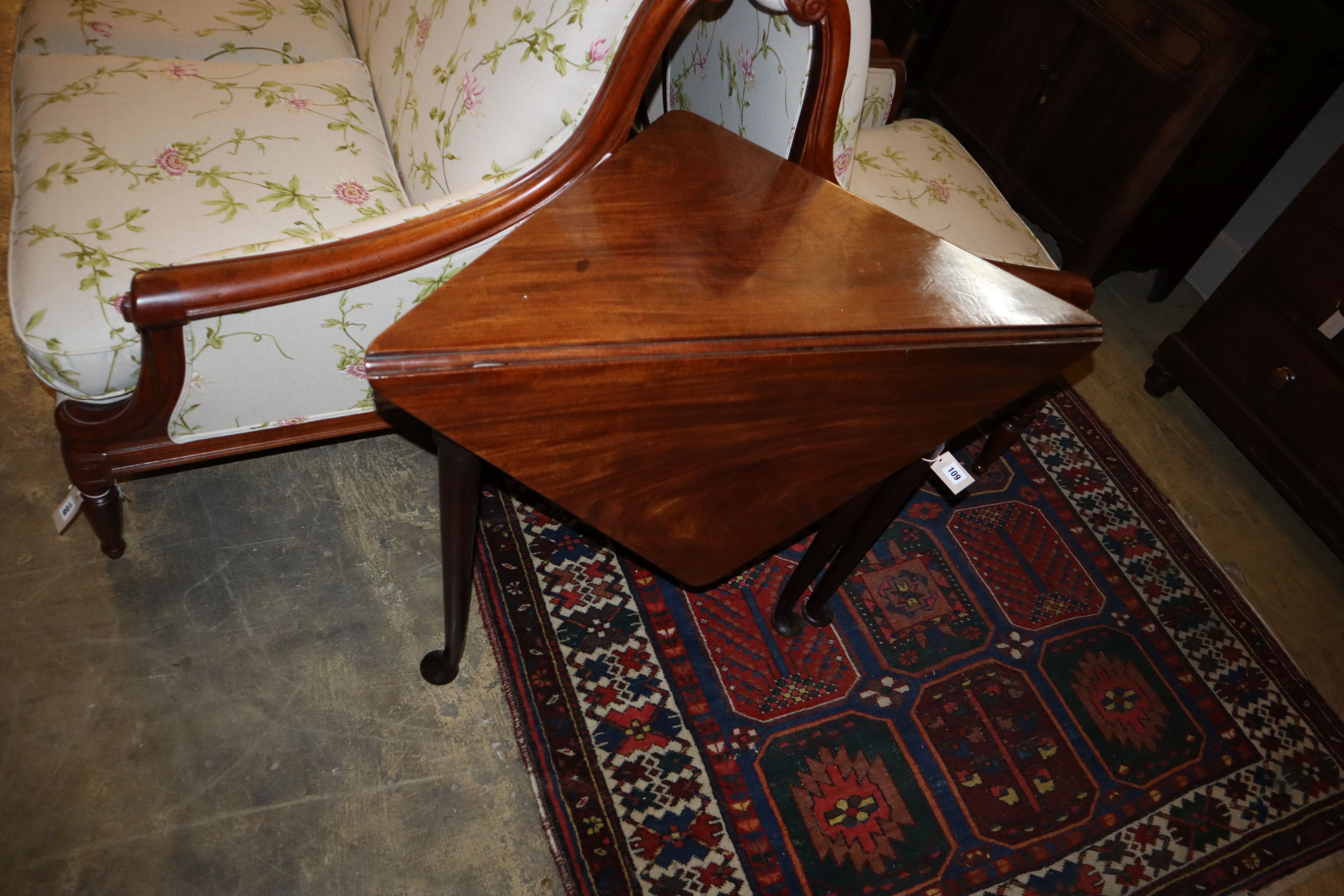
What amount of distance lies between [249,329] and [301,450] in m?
0.57

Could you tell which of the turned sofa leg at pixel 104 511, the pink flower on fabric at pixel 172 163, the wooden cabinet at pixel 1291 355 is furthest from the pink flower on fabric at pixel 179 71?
the wooden cabinet at pixel 1291 355

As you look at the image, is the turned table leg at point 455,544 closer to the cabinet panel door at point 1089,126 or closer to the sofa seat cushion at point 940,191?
the sofa seat cushion at point 940,191

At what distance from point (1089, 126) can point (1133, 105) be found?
0.41 feet

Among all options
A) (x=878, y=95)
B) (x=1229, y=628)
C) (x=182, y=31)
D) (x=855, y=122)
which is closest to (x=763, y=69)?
(x=855, y=122)

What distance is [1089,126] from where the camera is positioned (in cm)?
203

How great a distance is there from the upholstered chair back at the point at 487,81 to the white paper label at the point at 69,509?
0.69 m

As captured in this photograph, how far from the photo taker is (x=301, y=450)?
5.18 ft

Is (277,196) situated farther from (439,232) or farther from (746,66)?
(746,66)

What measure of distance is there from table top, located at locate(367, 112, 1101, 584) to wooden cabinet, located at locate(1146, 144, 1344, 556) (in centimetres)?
106

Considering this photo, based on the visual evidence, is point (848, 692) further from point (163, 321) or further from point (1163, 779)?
point (163, 321)

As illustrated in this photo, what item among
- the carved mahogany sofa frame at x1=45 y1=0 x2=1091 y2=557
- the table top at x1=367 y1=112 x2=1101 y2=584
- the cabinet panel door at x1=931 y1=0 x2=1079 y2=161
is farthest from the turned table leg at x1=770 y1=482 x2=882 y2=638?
the cabinet panel door at x1=931 y1=0 x2=1079 y2=161

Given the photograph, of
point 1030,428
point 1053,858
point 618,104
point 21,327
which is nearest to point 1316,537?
point 1030,428

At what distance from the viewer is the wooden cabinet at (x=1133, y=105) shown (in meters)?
1.75

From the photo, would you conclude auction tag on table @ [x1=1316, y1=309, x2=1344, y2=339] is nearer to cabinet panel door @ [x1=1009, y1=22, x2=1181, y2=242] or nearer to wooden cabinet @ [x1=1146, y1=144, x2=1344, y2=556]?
wooden cabinet @ [x1=1146, y1=144, x2=1344, y2=556]
